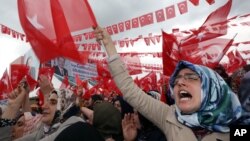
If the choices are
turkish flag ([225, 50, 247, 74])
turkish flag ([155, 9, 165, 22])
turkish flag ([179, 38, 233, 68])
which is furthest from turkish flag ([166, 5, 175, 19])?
turkish flag ([225, 50, 247, 74])

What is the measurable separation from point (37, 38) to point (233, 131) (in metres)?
2.87

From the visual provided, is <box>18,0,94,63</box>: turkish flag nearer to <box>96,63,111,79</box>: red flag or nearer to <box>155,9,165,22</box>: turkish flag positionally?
<box>155,9,165,22</box>: turkish flag

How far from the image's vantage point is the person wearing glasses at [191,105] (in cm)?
224

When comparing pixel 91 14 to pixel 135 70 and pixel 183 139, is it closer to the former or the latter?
pixel 183 139

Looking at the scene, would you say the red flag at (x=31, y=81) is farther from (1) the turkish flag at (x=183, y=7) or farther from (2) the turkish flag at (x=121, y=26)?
(1) the turkish flag at (x=183, y=7)

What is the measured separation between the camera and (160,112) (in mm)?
2490

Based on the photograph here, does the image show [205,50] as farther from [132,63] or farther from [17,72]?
[132,63]

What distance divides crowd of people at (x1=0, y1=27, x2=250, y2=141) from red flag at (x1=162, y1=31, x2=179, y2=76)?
8.18 ft

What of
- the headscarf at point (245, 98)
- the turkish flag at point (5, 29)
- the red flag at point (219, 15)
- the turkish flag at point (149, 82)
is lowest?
the turkish flag at point (149, 82)

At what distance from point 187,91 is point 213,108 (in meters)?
0.21

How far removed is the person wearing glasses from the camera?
224 centimetres

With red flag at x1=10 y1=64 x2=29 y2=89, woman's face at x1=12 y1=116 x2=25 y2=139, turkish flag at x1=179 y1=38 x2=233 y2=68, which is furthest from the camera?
turkish flag at x1=179 y1=38 x2=233 y2=68

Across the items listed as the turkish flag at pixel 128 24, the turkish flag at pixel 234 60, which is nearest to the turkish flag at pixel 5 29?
the turkish flag at pixel 128 24

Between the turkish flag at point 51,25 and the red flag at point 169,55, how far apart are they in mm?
1700
